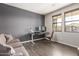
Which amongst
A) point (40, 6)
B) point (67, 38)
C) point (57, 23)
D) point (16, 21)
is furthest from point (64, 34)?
point (16, 21)

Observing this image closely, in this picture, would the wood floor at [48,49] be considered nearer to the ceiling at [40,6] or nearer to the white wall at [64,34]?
the white wall at [64,34]

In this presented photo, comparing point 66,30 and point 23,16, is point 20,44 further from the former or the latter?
point 66,30

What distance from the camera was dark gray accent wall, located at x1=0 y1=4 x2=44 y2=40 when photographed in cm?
145

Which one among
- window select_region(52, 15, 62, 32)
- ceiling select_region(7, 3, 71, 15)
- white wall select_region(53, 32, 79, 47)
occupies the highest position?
ceiling select_region(7, 3, 71, 15)

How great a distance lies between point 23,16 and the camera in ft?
5.08

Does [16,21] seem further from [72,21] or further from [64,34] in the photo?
[72,21]

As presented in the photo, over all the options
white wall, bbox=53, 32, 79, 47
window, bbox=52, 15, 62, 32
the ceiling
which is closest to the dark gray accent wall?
the ceiling

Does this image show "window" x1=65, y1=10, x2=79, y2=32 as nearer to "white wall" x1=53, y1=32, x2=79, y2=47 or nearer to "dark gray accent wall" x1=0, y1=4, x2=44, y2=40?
"white wall" x1=53, y1=32, x2=79, y2=47

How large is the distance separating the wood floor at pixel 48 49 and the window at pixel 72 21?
0.40 m

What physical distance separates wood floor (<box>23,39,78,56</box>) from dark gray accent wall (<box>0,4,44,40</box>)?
349 mm

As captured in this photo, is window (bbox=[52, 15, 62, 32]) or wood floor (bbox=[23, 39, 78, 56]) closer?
wood floor (bbox=[23, 39, 78, 56])

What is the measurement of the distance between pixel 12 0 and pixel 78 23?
4.39 feet

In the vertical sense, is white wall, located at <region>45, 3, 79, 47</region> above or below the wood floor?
above

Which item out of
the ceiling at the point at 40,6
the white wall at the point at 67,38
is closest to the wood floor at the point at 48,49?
the white wall at the point at 67,38
